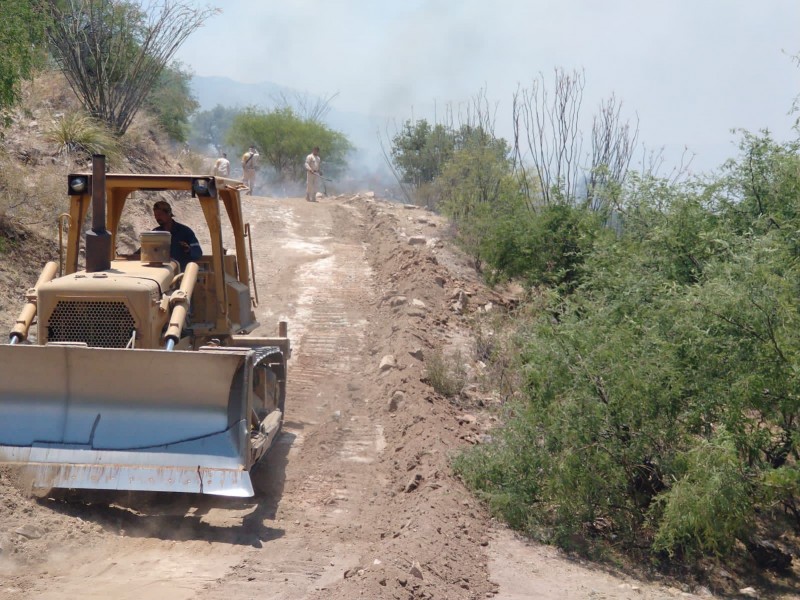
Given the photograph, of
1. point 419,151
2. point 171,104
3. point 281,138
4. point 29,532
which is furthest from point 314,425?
point 281,138

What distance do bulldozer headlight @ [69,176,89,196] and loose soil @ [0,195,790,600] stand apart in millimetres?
2735

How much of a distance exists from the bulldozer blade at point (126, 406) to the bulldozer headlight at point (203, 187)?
1.93 metres

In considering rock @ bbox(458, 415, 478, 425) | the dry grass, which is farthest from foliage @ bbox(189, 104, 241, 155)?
rock @ bbox(458, 415, 478, 425)

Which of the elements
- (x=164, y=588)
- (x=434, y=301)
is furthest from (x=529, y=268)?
(x=164, y=588)

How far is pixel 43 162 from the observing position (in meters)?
16.3

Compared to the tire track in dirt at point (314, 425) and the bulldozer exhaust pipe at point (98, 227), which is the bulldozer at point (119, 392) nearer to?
the bulldozer exhaust pipe at point (98, 227)

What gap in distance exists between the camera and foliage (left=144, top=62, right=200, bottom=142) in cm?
2752

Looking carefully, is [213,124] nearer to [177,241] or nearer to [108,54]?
[108,54]

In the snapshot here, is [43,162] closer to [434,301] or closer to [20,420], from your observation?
[434,301]

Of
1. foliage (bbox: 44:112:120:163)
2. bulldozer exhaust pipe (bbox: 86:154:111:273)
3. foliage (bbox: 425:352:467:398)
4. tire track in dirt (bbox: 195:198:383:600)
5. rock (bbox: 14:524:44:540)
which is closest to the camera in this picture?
rock (bbox: 14:524:44:540)

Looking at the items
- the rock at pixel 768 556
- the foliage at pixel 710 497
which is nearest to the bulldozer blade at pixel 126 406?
the foliage at pixel 710 497

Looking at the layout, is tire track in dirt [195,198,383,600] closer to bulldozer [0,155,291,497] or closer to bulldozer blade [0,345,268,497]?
bulldozer [0,155,291,497]

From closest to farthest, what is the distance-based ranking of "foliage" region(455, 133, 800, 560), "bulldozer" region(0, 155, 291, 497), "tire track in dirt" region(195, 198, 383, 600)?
"tire track in dirt" region(195, 198, 383, 600), "bulldozer" region(0, 155, 291, 497), "foliage" region(455, 133, 800, 560)

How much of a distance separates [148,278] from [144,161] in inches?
580
